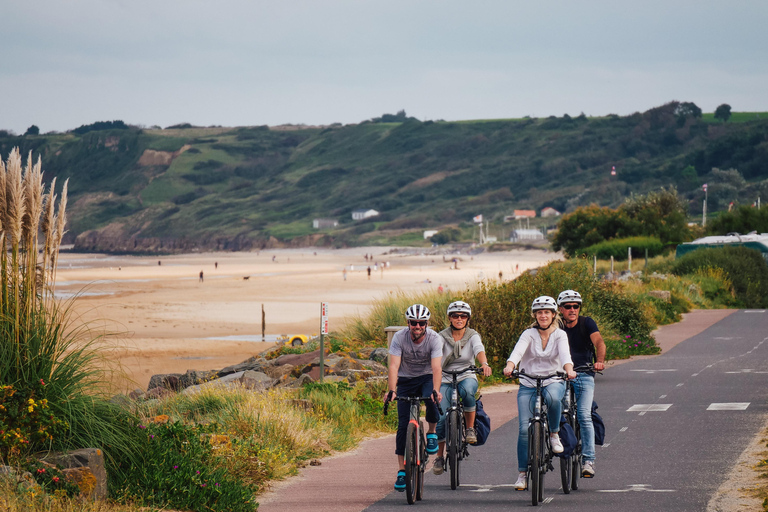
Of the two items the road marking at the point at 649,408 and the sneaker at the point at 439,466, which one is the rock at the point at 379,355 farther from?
the sneaker at the point at 439,466

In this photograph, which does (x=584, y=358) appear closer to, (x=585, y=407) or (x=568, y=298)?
(x=585, y=407)

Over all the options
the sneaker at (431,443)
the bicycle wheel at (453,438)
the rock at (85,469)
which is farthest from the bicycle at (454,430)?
the rock at (85,469)

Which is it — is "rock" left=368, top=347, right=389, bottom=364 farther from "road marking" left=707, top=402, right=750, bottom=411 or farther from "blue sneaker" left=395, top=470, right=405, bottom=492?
"blue sneaker" left=395, top=470, right=405, bottom=492

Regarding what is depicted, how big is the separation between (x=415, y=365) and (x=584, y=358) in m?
1.77

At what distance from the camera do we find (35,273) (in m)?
8.01

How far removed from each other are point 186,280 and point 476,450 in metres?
71.4

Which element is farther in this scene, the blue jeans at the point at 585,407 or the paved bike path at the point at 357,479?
the blue jeans at the point at 585,407

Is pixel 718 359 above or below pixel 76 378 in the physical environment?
below

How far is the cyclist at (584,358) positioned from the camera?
956cm

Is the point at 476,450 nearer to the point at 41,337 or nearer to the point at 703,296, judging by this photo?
the point at 41,337

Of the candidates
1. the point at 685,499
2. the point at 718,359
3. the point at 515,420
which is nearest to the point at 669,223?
the point at 718,359

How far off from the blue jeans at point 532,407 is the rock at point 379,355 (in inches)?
432

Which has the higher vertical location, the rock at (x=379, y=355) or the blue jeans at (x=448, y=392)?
the blue jeans at (x=448, y=392)

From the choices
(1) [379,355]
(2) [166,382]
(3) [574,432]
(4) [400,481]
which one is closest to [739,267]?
(1) [379,355]
